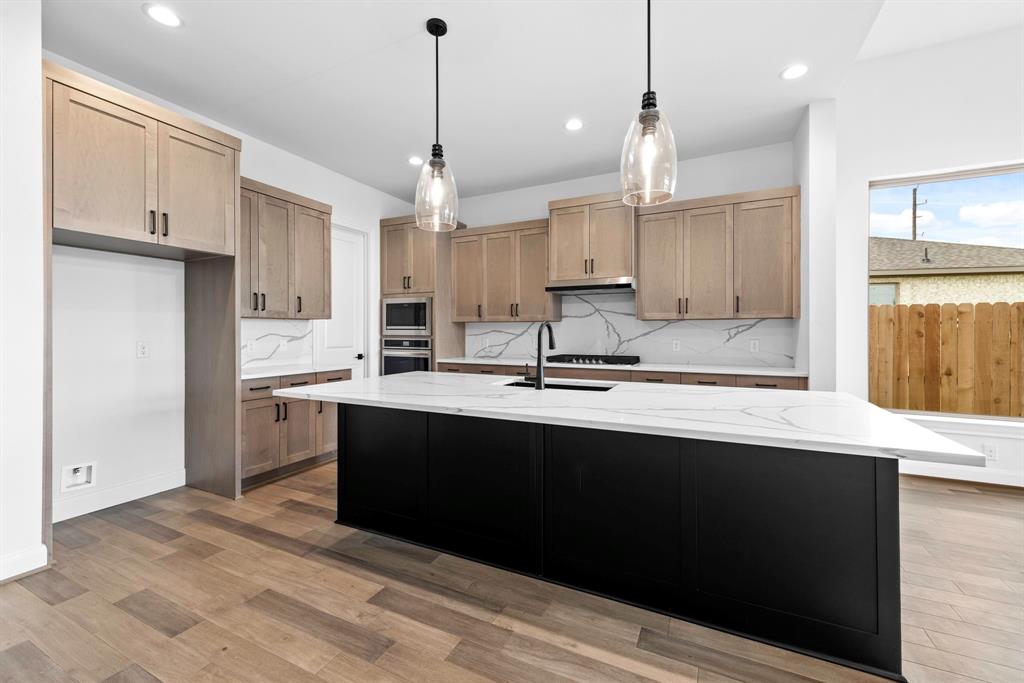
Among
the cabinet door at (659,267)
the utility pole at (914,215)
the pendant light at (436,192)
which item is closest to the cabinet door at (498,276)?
the cabinet door at (659,267)

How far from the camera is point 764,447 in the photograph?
5.32 ft

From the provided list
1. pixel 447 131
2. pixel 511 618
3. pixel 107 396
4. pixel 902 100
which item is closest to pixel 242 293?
pixel 107 396

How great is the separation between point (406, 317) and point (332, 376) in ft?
4.12

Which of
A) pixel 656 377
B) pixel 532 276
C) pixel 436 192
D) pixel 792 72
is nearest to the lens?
pixel 436 192

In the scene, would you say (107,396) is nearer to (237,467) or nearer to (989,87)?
(237,467)

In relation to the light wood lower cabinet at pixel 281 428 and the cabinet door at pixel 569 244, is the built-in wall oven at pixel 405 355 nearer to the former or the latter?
the light wood lower cabinet at pixel 281 428

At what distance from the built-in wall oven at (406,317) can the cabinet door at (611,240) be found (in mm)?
1852

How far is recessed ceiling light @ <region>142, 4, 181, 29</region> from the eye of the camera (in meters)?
2.31

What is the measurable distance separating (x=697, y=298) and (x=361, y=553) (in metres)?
3.28

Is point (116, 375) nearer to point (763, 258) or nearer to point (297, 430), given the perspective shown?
point (297, 430)

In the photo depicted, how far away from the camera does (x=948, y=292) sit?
11.6ft

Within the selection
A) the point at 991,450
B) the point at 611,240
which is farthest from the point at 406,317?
the point at 991,450

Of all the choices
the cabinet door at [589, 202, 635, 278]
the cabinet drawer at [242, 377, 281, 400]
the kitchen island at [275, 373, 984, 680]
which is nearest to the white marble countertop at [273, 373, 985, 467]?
the kitchen island at [275, 373, 984, 680]

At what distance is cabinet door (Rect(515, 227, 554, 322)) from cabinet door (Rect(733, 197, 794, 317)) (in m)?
1.76
